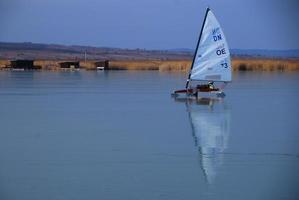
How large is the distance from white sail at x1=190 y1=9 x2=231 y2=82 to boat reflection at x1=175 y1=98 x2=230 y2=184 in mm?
3939

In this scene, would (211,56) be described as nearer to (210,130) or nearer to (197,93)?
(197,93)

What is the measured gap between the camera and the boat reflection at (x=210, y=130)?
32.5 feet

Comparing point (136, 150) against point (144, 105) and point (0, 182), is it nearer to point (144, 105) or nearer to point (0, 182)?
point (0, 182)

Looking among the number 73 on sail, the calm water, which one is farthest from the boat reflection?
the number 73 on sail

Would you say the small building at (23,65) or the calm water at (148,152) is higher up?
the calm water at (148,152)

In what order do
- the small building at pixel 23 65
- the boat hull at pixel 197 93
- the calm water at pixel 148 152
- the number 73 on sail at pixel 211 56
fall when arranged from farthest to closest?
the small building at pixel 23 65 < the number 73 on sail at pixel 211 56 < the boat hull at pixel 197 93 < the calm water at pixel 148 152

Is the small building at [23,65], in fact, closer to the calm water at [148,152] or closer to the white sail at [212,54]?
the white sail at [212,54]

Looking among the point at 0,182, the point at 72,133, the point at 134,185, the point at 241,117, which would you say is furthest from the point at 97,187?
the point at 241,117

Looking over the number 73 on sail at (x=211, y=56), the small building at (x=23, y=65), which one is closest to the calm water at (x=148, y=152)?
the number 73 on sail at (x=211, y=56)

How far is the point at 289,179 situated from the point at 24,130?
6.44 metres

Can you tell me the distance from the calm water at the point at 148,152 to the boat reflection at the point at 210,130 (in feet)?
0.05

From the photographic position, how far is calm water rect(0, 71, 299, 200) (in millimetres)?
8281

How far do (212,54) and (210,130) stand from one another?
1286 centimetres

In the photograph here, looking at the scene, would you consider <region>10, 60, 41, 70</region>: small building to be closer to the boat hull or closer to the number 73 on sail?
the number 73 on sail
